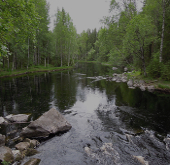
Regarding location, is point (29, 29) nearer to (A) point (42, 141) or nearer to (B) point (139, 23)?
(A) point (42, 141)

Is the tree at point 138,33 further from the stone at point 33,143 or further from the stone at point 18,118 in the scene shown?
the stone at point 33,143

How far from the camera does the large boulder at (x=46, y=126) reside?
7449 millimetres

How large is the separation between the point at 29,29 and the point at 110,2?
21592 millimetres

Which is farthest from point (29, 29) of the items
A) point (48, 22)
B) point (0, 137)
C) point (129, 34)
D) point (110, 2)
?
point (48, 22)

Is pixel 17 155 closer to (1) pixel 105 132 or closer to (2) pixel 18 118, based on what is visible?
(2) pixel 18 118

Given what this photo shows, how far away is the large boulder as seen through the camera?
24.4ft

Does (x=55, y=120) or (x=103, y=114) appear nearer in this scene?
(x=55, y=120)

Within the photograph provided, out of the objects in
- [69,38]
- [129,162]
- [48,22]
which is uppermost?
[48,22]

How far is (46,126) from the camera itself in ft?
25.4

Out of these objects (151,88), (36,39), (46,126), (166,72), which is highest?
A: (36,39)

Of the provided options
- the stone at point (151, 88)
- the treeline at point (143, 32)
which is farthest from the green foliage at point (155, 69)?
the stone at point (151, 88)

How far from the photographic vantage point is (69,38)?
2062 inches

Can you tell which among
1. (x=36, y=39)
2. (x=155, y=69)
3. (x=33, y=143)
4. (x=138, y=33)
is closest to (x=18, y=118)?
(x=33, y=143)

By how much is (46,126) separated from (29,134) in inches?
39.7
